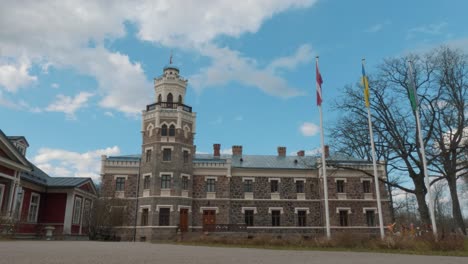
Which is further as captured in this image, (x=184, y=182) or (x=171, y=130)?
(x=171, y=130)

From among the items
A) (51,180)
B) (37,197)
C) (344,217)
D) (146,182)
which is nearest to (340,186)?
(344,217)

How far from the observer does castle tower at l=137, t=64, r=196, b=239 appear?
31.4 meters

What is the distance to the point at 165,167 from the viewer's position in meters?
32.5

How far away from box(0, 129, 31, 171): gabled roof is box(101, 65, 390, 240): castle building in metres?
8.95

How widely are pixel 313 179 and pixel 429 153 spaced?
45.6 ft

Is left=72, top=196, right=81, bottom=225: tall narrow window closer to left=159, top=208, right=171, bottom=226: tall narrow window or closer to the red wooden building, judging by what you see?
the red wooden building

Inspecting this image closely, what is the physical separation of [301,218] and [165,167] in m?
14.0

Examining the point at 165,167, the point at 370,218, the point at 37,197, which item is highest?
the point at 165,167

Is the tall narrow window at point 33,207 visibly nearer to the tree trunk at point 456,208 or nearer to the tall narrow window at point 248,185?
the tall narrow window at point 248,185

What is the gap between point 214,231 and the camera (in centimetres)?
2973

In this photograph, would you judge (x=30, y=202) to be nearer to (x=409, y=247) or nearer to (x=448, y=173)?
(x=409, y=247)

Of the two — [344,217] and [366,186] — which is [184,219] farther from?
[366,186]

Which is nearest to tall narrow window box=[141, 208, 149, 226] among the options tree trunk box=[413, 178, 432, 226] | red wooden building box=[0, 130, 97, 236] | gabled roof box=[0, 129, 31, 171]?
red wooden building box=[0, 130, 97, 236]

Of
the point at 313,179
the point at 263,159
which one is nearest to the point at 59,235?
the point at 263,159
